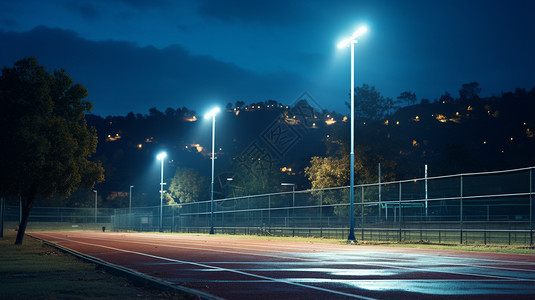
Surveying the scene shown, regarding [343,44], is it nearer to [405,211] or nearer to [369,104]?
[405,211]

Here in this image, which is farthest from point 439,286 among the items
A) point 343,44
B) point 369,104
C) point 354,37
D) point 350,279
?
point 369,104

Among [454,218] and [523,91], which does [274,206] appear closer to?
[454,218]

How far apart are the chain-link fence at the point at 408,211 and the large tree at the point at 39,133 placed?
15.9 metres

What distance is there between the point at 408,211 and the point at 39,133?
2229 cm

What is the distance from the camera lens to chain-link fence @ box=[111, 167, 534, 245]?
85.4ft

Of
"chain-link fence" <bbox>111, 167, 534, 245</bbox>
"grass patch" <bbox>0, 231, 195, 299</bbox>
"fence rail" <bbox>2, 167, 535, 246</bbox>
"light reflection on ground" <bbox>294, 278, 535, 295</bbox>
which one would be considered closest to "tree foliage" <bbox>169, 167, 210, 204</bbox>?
"fence rail" <bbox>2, 167, 535, 246</bbox>

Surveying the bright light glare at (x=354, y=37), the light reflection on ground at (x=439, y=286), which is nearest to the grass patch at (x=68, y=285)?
the light reflection on ground at (x=439, y=286)

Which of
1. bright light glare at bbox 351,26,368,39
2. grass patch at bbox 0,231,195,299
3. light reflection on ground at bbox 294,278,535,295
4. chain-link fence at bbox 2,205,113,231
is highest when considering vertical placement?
bright light glare at bbox 351,26,368,39

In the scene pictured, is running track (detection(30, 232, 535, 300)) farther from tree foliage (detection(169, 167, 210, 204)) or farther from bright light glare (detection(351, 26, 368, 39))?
tree foliage (detection(169, 167, 210, 204))

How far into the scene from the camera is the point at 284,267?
13.7 m

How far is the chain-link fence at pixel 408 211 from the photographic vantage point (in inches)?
1024

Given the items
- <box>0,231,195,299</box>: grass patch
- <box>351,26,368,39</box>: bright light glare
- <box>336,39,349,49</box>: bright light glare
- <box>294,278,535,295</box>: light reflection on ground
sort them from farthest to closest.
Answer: <box>336,39,349,49</box>: bright light glare
<box>351,26,368,39</box>: bright light glare
<box>294,278,535,295</box>: light reflection on ground
<box>0,231,195,299</box>: grass patch

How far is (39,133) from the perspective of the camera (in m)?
25.3

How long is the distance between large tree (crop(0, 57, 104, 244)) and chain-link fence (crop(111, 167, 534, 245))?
52.1 ft
